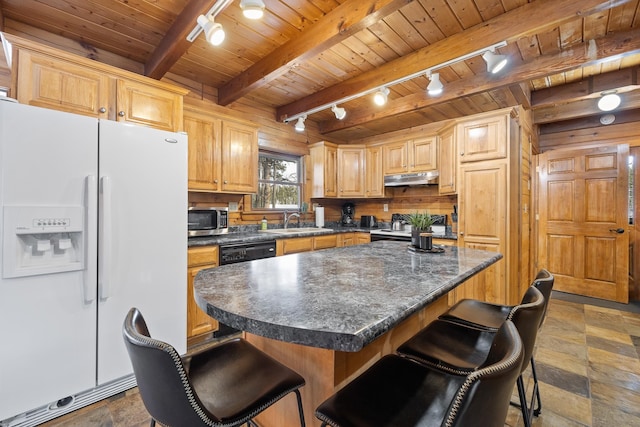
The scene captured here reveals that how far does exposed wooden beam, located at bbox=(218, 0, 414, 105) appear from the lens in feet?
Result: 5.61

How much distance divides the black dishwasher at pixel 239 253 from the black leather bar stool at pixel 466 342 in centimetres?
176

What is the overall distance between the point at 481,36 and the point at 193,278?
2.95 m

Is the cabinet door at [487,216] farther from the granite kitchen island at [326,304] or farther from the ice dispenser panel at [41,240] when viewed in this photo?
the ice dispenser panel at [41,240]

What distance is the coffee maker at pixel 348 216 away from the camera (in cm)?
478

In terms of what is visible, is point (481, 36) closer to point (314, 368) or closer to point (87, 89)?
point (314, 368)

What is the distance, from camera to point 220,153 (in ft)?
9.78

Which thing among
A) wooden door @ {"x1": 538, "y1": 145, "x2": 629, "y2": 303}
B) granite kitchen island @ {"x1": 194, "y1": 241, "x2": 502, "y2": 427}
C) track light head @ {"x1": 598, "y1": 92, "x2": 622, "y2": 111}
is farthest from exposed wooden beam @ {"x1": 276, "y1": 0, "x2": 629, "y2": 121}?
wooden door @ {"x1": 538, "y1": 145, "x2": 629, "y2": 303}

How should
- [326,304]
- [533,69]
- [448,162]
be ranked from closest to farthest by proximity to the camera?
[326,304], [533,69], [448,162]

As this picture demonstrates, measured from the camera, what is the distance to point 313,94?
3469 millimetres

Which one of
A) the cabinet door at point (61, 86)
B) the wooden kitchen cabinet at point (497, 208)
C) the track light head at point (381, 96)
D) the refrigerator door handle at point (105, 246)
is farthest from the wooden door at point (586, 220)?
the cabinet door at point (61, 86)

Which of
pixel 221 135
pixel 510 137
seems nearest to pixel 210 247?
pixel 221 135

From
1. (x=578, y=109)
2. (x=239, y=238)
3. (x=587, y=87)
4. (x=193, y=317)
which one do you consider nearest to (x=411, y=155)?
(x=587, y=87)

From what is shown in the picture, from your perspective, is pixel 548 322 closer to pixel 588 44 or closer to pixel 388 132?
pixel 588 44

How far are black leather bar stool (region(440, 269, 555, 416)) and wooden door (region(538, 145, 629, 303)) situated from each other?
303cm
